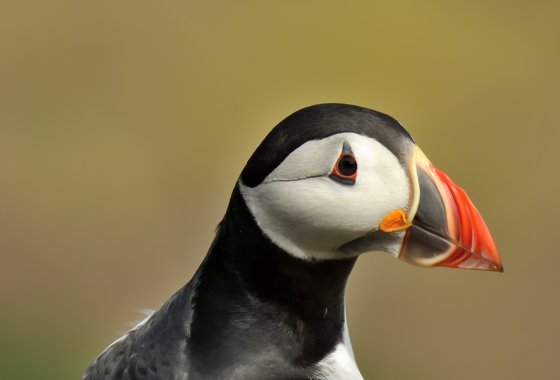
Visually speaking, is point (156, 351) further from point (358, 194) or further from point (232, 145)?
point (232, 145)

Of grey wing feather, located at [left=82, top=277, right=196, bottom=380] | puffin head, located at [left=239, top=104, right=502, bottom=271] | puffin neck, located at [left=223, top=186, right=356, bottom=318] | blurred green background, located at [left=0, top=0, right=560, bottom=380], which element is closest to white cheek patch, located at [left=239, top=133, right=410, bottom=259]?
puffin head, located at [left=239, top=104, right=502, bottom=271]

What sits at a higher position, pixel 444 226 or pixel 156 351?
pixel 444 226

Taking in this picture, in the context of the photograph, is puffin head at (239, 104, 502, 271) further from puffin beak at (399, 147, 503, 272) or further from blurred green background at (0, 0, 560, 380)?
blurred green background at (0, 0, 560, 380)

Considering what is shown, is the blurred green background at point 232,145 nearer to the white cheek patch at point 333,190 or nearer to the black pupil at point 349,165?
the white cheek patch at point 333,190

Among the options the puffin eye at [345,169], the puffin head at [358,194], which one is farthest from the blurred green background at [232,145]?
the puffin eye at [345,169]

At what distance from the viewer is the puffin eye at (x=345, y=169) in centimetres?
279

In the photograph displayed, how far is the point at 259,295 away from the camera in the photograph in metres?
3.08

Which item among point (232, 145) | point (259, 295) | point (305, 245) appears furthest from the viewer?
point (232, 145)

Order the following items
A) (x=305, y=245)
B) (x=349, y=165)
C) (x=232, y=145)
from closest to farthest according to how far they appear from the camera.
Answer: (x=349, y=165) → (x=305, y=245) → (x=232, y=145)

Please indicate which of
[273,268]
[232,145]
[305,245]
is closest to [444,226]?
[305,245]

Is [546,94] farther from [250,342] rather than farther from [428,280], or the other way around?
[250,342]

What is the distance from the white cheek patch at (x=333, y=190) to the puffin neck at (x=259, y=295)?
0.49 ft

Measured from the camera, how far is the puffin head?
9.25 feet

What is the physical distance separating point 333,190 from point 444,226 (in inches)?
12.1
